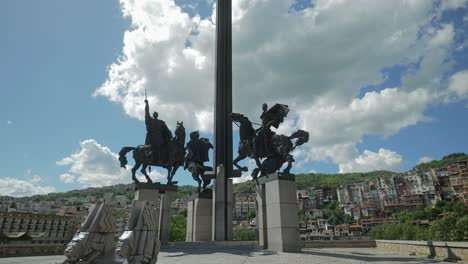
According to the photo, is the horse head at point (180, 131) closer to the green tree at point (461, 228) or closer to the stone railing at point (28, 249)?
the stone railing at point (28, 249)

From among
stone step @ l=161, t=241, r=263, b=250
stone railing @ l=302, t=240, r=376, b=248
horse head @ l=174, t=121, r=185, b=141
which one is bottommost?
stone railing @ l=302, t=240, r=376, b=248

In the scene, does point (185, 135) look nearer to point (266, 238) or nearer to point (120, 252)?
point (266, 238)

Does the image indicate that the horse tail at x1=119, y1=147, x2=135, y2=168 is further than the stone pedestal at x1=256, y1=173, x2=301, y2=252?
Yes

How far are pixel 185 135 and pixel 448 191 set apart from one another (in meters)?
121

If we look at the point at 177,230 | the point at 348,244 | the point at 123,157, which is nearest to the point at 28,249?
the point at 123,157

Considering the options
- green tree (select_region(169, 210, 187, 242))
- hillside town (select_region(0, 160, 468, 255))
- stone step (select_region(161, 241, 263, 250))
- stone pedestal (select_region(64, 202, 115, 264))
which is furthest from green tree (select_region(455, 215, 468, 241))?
hillside town (select_region(0, 160, 468, 255))

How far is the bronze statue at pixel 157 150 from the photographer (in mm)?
16359

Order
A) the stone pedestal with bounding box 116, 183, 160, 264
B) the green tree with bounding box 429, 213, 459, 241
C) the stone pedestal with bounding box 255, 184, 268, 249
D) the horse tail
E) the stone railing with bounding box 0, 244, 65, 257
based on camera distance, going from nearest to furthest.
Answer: the stone pedestal with bounding box 116, 183, 160, 264 → the stone railing with bounding box 0, 244, 65, 257 → the stone pedestal with bounding box 255, 184, 268, 249 → the horse tail → the green tree with bounding box 429, 213, 459, 241

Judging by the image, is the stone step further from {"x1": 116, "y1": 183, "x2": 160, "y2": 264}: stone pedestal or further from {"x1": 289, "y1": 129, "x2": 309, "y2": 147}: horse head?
{"x1": 116, "y1": 183, "x2": 160, "y2": 264}: stone pedestal

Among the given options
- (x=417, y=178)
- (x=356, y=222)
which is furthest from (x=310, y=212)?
(x=417, y=178)

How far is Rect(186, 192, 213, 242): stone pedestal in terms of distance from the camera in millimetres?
17172

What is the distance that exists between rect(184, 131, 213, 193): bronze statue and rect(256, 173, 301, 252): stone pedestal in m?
5.21

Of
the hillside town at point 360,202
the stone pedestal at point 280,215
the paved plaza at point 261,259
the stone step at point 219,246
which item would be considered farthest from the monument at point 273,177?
the hillside town at point 360,202

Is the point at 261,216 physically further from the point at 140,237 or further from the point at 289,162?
the point at 140,237
